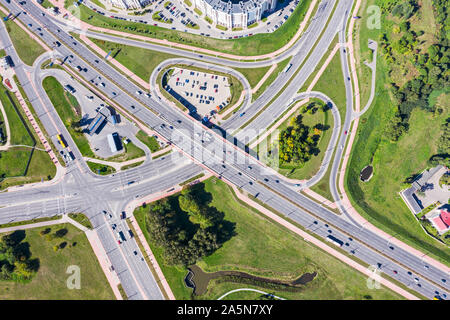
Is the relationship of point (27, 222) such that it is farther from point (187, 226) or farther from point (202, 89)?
point (202, 89)

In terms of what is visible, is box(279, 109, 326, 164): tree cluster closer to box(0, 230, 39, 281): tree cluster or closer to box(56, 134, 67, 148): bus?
box(56, 134, 67, 148): bus

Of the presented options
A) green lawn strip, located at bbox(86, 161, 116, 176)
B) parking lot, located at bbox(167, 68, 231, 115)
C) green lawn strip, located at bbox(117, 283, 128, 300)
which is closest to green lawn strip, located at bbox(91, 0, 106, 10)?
parking lot, located at bbox(167, 68, 231, 115)

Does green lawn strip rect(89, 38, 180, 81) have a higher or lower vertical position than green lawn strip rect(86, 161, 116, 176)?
higher

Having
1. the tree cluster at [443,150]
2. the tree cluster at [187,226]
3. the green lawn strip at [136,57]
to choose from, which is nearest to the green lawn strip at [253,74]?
the green lawn strip at [136,57]

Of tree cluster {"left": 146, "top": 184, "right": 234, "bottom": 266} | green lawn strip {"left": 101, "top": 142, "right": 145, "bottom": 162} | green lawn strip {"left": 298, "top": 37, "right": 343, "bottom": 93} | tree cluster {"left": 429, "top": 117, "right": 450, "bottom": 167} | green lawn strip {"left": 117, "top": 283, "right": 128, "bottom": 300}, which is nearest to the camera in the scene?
tree cluster {"left": 146, "top": 184, "right": 234, "bottom": 266}

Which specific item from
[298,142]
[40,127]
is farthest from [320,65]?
[40,127]

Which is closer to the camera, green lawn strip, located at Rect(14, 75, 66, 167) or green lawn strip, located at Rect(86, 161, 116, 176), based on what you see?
green lawn strip, located at Rect(86, 161, 116, 176)
